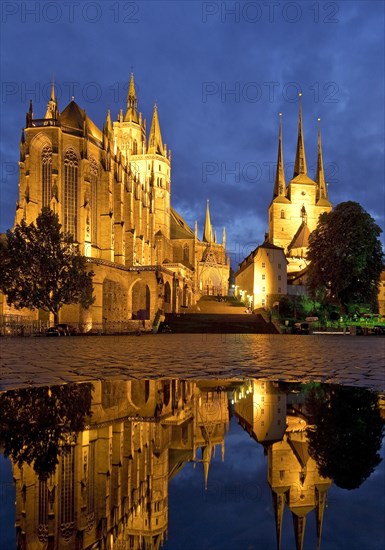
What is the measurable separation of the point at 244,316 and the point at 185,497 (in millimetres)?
43250

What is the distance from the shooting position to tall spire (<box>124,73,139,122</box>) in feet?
272

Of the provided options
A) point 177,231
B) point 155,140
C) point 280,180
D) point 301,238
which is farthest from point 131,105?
point 301,238

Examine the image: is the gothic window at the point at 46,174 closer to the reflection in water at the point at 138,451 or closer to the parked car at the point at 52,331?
the parked car at the point at 52,331

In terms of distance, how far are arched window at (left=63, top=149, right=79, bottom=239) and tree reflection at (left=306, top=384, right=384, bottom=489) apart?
43627 mm

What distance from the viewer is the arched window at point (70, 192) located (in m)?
46.6

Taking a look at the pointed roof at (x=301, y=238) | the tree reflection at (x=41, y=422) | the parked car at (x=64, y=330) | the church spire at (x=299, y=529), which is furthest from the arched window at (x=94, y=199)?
the church spire at (x=299, y=529)

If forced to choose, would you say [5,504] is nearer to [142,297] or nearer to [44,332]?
[44,332]

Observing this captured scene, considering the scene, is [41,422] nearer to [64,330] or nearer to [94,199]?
[64,330]

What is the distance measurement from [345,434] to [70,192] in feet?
153

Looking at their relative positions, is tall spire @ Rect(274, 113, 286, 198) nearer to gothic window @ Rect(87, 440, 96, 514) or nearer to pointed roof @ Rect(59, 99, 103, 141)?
pointed roof @ Rect(59, 99, 103, 141)

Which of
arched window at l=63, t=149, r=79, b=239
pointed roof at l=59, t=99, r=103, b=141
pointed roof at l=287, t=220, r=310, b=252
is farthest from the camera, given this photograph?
pointed roof at l=287, t=220, r=310, b=252

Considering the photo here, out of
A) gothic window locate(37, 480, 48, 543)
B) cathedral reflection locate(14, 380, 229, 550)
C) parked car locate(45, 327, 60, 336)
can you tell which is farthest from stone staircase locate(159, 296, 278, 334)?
gothic window locate(37, 480, 48, 543)

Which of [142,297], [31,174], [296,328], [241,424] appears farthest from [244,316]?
[241,424]

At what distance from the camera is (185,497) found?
2277mm
